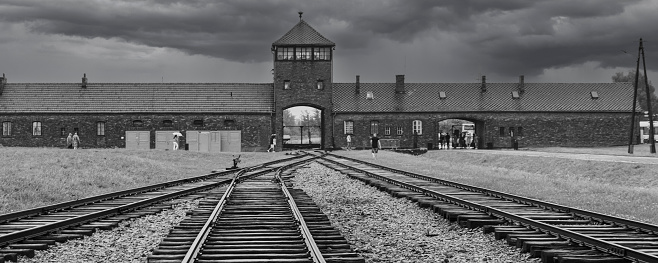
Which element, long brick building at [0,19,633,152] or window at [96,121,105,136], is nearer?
long brick building at [0,19,633,152]

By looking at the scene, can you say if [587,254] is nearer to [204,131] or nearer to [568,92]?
[204,131]

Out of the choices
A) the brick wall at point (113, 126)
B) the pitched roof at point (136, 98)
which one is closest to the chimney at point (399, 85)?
the pitched roof at point (136, 98)

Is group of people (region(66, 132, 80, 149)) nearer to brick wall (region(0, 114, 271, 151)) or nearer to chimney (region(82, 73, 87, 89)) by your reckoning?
brick wall (region(0, 114, 271, 151))

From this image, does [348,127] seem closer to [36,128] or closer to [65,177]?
[36,128]

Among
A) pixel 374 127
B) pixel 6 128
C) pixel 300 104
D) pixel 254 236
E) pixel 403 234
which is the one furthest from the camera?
pixel 374 127

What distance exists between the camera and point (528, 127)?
188ft

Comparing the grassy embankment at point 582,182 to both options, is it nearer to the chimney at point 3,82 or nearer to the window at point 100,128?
the window at point 100,128

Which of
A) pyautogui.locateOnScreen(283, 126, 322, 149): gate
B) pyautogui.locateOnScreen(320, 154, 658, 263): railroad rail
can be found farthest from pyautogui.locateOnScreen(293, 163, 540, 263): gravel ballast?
pyautogui.locateOnScreen(283, 126, 322, 149): gate

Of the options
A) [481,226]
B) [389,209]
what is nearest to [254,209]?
[389,209]

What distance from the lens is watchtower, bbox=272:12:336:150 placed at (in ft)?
180

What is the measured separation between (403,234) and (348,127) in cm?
4623

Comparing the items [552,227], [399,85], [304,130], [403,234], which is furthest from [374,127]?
[304,130]

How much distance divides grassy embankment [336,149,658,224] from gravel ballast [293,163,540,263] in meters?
3.58

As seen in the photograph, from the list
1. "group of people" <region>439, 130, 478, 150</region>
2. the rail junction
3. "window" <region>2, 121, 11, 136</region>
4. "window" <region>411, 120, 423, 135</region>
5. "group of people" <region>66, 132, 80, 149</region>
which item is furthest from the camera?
"window" <region>411, 120, 423, 135</region>
